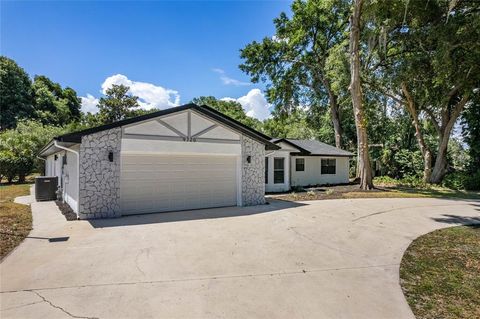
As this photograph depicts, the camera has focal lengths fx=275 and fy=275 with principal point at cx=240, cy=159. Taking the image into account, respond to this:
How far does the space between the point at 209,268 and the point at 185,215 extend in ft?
14.6

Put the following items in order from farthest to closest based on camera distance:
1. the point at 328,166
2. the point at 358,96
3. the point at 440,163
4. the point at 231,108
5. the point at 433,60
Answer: the point at 231,108
the point at 328,166
the point at 440,163
the point at 358,96
the point at 433,60

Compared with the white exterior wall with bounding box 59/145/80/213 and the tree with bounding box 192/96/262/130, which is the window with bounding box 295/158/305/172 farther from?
the tree with bounding box 192/96/262/130

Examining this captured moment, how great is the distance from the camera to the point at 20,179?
→ 20.6 metres

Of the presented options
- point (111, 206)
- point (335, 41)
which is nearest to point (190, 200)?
point (111, 206)

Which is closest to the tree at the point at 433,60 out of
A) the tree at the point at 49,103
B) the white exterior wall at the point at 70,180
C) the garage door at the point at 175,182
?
the garage door at the point at 175,182

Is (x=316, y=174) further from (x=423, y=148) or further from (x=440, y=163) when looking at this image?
(x=440, y=163)

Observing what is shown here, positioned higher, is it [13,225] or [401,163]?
[401,163]

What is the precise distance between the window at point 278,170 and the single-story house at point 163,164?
15.4 ft

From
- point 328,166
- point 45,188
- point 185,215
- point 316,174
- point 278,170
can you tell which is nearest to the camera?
point 185,215

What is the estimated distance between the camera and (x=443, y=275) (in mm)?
4473

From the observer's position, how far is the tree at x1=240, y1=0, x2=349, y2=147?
896 inches

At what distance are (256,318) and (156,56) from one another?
13645 millimetres

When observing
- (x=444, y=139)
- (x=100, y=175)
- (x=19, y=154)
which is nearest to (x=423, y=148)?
(x=444, y=139)

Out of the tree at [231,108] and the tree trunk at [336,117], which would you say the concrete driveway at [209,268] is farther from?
the tree at [231,108]
